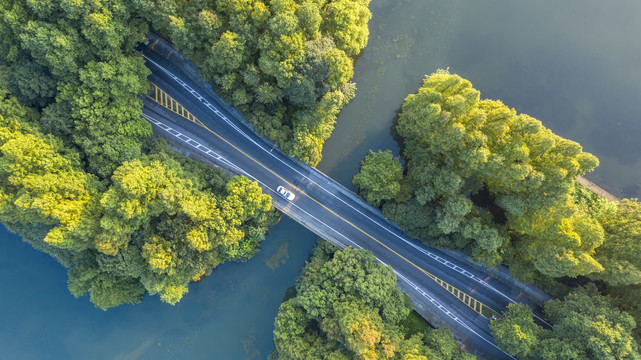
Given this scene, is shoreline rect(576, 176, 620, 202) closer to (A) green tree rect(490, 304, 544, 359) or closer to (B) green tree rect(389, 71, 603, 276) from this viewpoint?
(B) green tree rect(389, 71, 603, 276)

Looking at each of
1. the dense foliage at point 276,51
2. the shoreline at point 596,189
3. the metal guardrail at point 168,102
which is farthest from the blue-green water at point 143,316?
the shoreline at point 596,189

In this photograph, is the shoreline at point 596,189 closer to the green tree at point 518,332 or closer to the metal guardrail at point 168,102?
the green tree at point 518,332

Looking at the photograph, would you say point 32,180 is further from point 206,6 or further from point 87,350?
point 87,350

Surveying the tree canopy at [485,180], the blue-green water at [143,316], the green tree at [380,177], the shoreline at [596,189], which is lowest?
the blue-green water at [143,316]

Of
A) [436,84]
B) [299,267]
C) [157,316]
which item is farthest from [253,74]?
[157,316]

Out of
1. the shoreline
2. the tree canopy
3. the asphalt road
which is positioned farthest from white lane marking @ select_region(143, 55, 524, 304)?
the shoreline

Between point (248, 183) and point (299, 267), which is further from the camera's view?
point (299, 267)
